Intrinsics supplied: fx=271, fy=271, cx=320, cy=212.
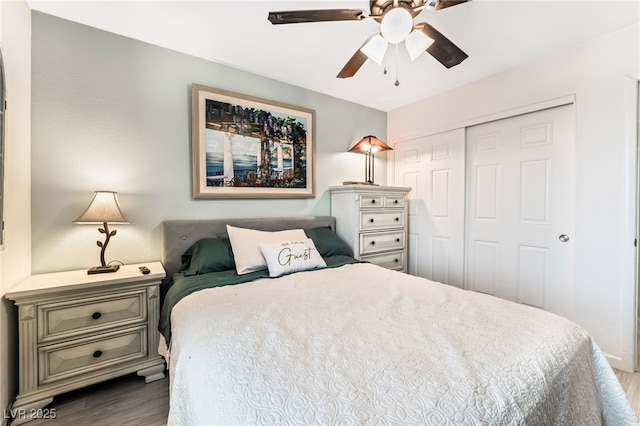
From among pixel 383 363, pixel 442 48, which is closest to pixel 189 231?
pixel 383 363

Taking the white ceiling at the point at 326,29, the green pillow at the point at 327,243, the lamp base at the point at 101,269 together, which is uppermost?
the white ceiling at the point at 326,29

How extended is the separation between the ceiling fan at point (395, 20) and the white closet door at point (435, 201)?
155 centimetres

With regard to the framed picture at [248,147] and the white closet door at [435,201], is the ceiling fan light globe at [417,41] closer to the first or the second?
the framed picture at [248,147]

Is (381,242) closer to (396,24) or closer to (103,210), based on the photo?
(396,24)

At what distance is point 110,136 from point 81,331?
1.31m

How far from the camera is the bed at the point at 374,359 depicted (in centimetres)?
71

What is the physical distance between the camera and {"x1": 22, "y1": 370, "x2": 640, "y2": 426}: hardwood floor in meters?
1.47

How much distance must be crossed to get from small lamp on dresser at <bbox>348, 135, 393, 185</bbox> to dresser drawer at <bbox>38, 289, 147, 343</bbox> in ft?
8.03

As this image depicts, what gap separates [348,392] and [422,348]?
371 mm

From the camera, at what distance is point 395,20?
138 centimetres

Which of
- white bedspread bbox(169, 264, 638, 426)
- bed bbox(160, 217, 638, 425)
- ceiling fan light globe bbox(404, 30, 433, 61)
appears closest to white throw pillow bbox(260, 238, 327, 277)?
bed bbox(160, 217, 638, 425)

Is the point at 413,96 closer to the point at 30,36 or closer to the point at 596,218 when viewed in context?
the point at 596,218

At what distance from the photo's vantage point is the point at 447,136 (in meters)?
3.01

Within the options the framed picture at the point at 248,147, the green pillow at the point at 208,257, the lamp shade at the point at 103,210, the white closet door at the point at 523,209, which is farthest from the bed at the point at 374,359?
the white closet door at the point at 523,209
